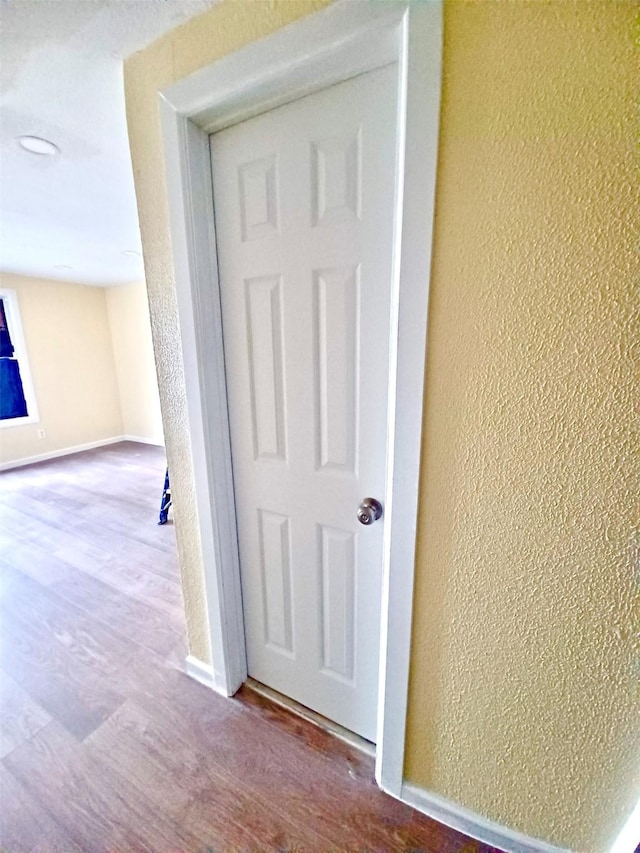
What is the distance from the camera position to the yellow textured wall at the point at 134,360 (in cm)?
482

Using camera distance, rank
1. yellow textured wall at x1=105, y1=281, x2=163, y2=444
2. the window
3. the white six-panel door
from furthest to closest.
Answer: yellow textured wall at x1=105, y1=281, x2=163, y2=444, the window, the white six-panel door

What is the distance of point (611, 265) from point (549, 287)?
10cm

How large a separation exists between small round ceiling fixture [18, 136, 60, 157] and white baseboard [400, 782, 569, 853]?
9.58ft

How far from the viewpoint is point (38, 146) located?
151 centimetres

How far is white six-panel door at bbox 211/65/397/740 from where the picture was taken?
861 mm

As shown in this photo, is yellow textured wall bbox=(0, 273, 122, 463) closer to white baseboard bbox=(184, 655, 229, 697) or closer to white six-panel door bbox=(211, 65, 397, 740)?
white baseboard bbox=(184, 655, 229, 697)

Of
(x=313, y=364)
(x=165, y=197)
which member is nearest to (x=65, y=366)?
(x=165, y=197)

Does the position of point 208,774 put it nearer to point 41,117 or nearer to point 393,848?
point 393,848

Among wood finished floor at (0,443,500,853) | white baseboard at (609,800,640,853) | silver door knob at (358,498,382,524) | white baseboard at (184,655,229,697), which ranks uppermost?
silver door knob at (358,498,382,524)

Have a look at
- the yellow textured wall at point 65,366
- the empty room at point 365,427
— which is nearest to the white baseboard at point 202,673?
the empty room at point 365,427

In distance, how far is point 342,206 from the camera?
877mm

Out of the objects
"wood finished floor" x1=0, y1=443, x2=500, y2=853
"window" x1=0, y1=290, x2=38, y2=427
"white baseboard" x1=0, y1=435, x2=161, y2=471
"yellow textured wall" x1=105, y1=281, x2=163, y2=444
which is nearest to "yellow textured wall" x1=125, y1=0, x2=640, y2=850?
"wood finished floor" x1=0, y1=443, x2=500, y2=853

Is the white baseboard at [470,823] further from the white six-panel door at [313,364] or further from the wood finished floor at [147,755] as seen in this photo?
the white six-panel door at [313,364]

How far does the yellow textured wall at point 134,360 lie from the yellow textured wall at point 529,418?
14.6 feet
